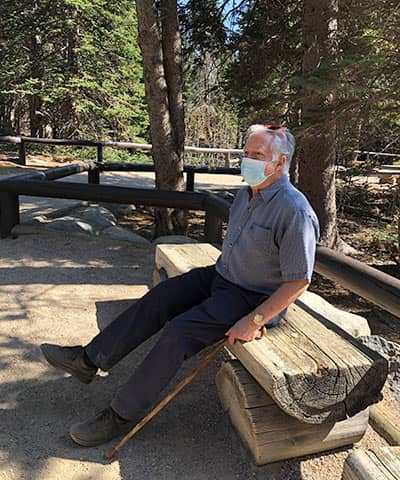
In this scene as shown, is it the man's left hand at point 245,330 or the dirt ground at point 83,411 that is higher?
the man's left hand at point 245,330

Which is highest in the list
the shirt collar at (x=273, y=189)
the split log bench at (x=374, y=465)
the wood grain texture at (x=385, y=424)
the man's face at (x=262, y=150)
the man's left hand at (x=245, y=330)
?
the man's face at (x=262, y=150)

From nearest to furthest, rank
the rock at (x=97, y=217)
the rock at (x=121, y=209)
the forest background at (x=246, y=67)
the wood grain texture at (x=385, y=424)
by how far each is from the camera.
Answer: the wood grain texture at (x=385, y=424), the forest background at (x=246, y=67), the rock at (x=97, y=217), the rock at (x=121, y=209)

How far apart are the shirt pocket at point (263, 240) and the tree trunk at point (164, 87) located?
3.75 m

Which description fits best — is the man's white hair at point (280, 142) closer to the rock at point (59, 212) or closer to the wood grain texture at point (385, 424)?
the wood grain texture at point (385, 424)

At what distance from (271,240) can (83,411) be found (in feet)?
4.31

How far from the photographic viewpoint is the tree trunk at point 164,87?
549 centimetres

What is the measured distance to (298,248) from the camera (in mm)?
2143

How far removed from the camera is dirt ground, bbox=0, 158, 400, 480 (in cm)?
219

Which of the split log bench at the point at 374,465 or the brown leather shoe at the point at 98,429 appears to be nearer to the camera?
the split log bench at the point at 374,465

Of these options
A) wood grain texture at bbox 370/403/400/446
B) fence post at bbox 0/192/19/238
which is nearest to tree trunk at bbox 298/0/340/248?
wood grain texture at bbox 370/403/400/446

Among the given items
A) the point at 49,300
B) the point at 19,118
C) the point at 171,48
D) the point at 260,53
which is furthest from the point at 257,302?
the point at 19,118

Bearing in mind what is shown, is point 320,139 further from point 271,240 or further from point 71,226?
point 271,240

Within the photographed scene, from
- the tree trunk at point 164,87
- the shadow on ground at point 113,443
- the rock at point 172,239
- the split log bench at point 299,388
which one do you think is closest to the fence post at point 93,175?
the tree trunk at point 164,87

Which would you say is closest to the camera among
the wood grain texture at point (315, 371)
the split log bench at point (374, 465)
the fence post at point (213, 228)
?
the split log bench at point (374, 465)
